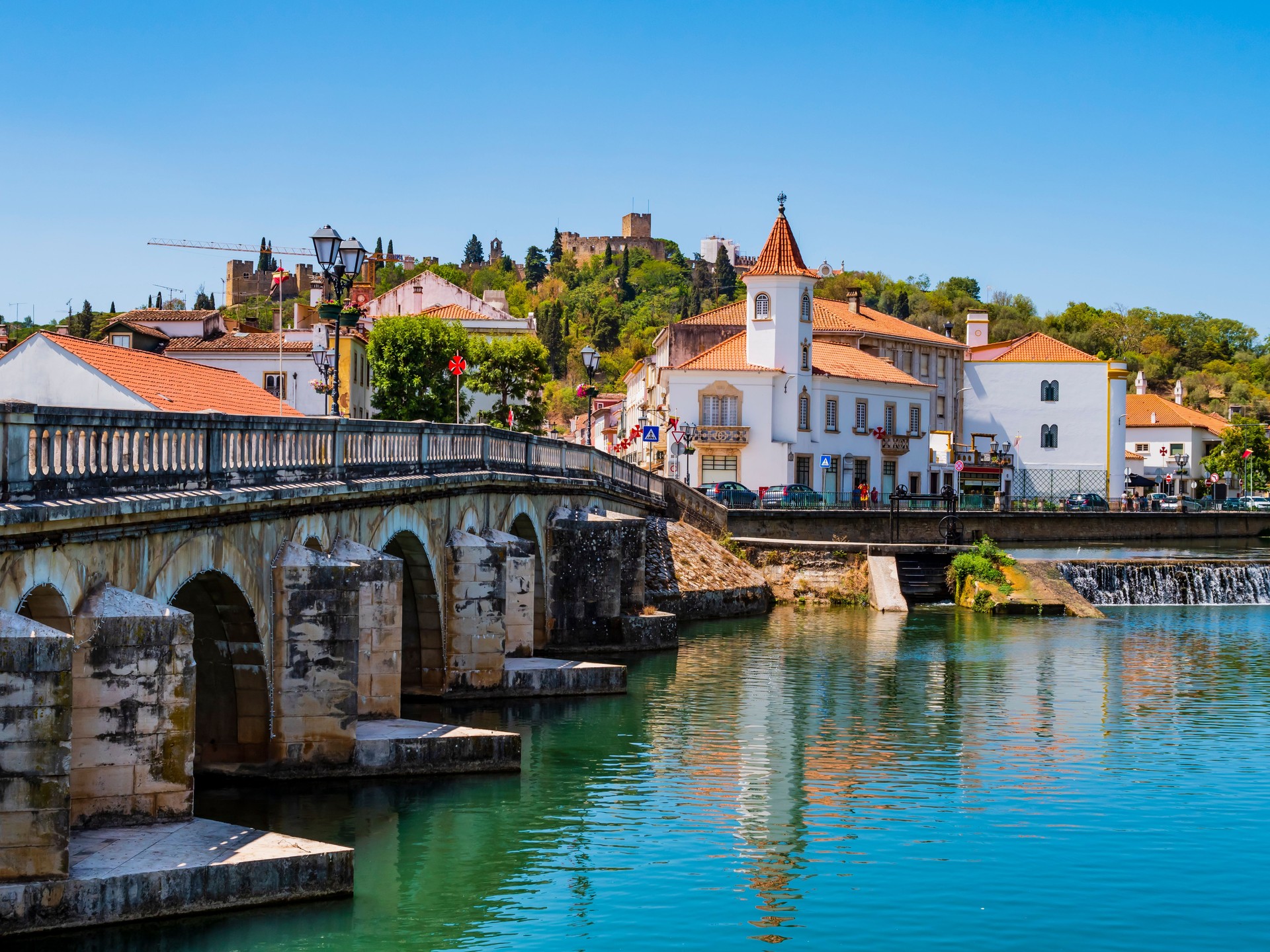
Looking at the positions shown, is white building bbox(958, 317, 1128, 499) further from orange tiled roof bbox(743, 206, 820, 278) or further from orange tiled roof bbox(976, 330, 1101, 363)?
orange tiled roof bbox(743, 206, 820, 278)

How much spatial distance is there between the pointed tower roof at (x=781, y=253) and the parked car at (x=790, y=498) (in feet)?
39.5

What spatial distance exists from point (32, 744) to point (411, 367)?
6584 cm

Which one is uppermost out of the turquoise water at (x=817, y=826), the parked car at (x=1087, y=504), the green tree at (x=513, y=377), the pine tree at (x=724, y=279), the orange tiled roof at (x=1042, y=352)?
the pine tree at (x=724, y=279)

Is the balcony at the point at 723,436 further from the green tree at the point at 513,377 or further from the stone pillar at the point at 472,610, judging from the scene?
the stone pillar at the point at 472,610

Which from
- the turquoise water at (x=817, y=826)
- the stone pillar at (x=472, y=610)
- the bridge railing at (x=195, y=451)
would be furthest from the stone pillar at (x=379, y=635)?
the stone pillar at (x=472, y=610)

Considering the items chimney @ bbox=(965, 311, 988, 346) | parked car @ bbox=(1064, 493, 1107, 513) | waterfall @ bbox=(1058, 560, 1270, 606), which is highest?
chimney @ bbox=(965, 311, 988, 346)

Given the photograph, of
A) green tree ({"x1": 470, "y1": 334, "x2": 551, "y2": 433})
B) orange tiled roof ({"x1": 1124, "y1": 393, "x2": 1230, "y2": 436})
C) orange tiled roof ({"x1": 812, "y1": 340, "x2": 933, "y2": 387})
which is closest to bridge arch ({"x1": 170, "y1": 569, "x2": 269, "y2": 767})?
green tree ({"x1": 470, "y1": 334, "x2": 551, "y2": 433})

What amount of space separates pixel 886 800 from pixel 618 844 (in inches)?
192

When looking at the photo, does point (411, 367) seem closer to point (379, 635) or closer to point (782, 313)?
point (782, 313)

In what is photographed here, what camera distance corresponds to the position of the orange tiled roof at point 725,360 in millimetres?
76188

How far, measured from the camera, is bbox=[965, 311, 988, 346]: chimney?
354ft

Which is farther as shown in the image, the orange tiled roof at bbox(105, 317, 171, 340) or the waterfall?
the orange tiled roof at bbox(105, 317, 171, 340)

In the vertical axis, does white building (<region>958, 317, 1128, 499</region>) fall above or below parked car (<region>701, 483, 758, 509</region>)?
above

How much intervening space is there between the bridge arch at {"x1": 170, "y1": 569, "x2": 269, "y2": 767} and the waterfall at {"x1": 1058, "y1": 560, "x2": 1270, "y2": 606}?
40.4 meters
